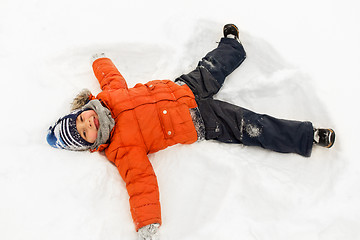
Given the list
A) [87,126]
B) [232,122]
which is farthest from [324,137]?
[87,126]

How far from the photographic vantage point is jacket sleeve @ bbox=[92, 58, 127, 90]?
73.5 inches

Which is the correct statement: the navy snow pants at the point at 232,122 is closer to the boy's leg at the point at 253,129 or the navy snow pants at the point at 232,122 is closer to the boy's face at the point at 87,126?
the boy's leg at the point at 253,129

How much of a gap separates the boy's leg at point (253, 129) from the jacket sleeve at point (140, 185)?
17.2 inches

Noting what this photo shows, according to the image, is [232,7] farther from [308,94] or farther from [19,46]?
[19,46]

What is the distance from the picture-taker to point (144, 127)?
1.67 metres

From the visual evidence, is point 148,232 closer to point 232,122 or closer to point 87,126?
point 87,126

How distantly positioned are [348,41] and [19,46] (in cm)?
228

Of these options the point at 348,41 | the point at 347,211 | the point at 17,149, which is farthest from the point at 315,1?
the point at 17,149

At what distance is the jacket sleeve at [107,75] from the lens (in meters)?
1.87

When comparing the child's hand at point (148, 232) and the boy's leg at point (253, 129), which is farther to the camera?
the boy's leg at point (253, 129)

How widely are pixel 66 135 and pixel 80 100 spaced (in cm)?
26

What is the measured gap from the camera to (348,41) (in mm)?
1914

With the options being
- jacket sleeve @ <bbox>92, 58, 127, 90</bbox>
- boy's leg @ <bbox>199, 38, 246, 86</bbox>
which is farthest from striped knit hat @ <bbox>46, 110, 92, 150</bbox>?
boy's leg @ <bbox>199, 38, 246, 86</bbox>

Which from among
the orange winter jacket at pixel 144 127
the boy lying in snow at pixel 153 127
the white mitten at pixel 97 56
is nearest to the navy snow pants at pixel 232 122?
the boy lying in snow at pixel 153 127
